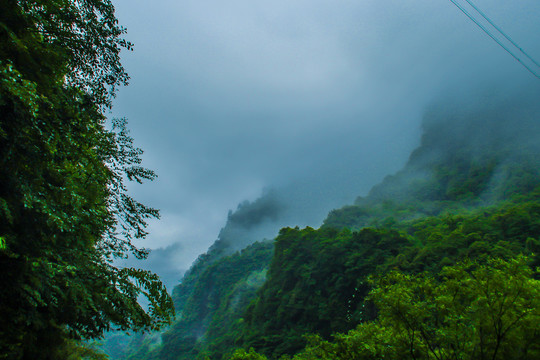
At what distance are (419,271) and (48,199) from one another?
27.2 m

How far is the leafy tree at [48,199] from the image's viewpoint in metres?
3.61

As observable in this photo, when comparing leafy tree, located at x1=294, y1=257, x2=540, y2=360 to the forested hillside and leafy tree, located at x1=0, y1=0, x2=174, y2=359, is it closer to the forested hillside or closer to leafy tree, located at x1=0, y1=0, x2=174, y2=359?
the forested hillside

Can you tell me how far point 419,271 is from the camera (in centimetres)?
2362

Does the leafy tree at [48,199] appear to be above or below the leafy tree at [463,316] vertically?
above

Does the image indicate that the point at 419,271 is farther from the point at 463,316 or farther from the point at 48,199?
the point at 48,199

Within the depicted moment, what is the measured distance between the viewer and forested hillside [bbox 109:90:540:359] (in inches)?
295

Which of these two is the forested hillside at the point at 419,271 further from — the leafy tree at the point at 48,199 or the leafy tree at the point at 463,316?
the leafy tree at the point at 48,199

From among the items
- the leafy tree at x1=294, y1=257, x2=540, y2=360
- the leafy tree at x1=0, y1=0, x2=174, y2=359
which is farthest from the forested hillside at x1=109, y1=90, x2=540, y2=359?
the leafy tree at x1=0, y1=0, x2=174, y2=359

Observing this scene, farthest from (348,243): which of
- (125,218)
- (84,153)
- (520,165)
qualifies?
(520,165)

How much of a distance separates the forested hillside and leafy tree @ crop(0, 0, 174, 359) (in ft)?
26.8

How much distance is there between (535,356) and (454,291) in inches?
80.2

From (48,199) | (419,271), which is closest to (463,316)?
(48,199)

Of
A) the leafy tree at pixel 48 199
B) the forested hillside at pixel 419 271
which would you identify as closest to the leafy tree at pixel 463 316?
the forested hillside at pixel 419 271

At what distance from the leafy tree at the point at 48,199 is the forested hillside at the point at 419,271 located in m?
8.15
